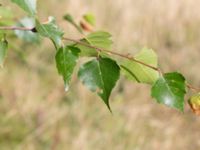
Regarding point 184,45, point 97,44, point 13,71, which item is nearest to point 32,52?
point 13,71

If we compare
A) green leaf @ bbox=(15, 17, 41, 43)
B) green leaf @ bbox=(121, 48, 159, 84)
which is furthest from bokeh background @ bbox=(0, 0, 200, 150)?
green leaf @ bbox=(121, 48, 159, 84)

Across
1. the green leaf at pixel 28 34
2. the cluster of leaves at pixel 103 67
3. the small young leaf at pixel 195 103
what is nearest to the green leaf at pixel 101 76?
the cluster of leaves at pixel 103 67

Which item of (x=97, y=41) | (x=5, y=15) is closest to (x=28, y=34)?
(x=5, y=15)

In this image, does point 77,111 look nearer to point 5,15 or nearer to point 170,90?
point 5,15

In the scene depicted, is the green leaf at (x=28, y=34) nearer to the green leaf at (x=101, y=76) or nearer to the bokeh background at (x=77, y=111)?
the green leaf at (x=101, y=76)

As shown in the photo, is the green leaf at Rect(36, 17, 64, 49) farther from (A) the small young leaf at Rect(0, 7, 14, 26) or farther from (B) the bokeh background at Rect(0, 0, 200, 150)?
(B) the bokeh background at Rect(0, 0, 200, 150)

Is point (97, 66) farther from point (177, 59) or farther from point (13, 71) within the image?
point (177, 59)

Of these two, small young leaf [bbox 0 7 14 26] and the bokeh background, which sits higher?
small young leaf [bbox 0 7 14 26]
